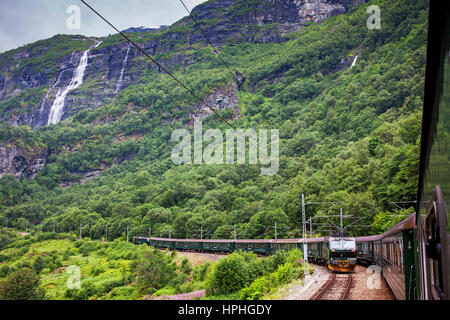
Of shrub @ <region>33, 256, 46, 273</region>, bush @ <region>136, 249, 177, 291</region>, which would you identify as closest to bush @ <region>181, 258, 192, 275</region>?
bush @ <region>136, 249, 177, 291</region>

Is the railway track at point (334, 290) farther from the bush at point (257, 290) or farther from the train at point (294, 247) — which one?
the bush at point (257, 290)

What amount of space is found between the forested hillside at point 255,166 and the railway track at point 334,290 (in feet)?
38.7

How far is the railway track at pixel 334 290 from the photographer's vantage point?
1398cm

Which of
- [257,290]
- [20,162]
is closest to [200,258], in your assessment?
[257,290]

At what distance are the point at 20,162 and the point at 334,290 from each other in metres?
153

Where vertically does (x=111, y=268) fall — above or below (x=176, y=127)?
below

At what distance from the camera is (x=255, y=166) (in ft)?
316

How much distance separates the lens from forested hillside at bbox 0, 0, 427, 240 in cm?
5328

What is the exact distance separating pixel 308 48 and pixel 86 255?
123796mm

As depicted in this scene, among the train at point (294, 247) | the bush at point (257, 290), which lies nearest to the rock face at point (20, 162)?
the train at point (294, 247)

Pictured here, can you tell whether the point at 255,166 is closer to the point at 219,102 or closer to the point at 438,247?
the point at 219,102

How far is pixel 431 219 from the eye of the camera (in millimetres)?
3246
